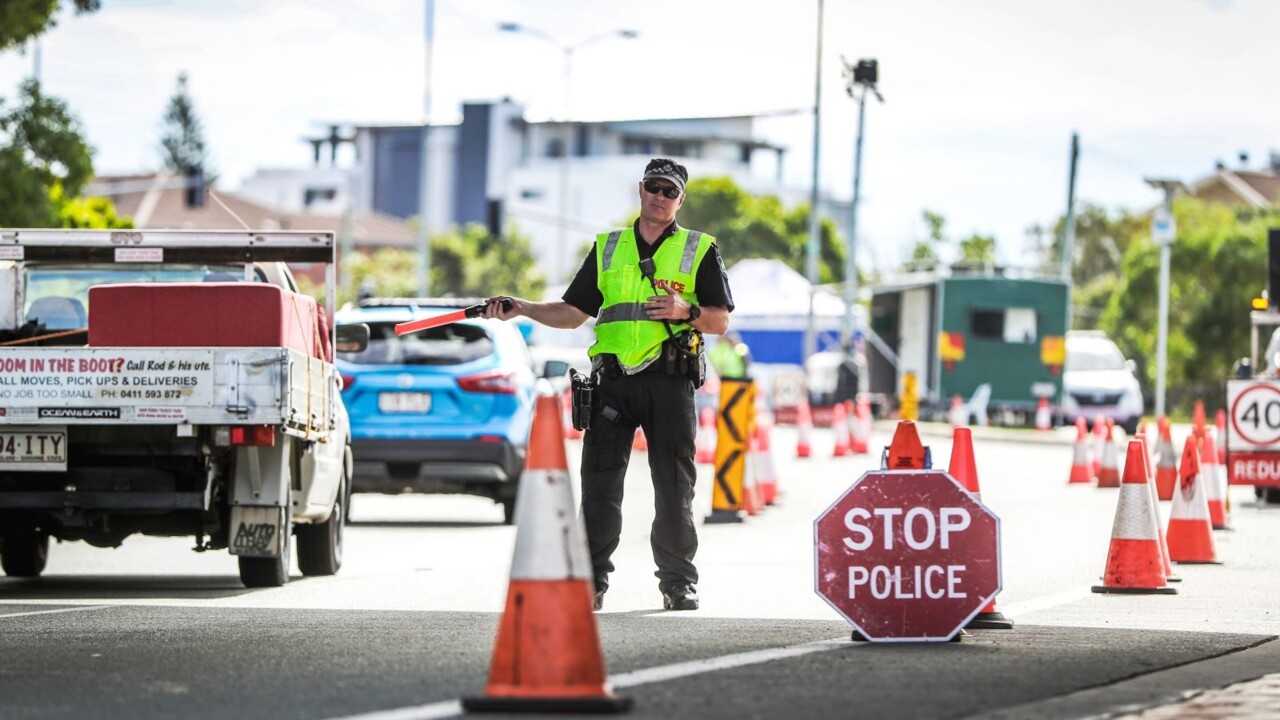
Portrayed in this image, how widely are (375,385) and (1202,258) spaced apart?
5216 cm

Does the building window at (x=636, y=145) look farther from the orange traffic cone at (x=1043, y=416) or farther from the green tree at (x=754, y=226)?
the orange traffic cone at (x=1043, y=416)

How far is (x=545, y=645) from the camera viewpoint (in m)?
6.45

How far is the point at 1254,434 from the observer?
19.4 meters

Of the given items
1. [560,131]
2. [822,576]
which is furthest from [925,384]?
[560,131]

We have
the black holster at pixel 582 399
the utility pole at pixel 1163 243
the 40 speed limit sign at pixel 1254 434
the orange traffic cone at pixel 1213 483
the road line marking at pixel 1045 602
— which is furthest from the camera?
the utility pole at pixel 1163 243

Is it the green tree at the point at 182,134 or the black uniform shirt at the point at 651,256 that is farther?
the green tree at the point at 182,134

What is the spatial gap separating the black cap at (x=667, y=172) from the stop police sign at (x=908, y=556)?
71.0 inches

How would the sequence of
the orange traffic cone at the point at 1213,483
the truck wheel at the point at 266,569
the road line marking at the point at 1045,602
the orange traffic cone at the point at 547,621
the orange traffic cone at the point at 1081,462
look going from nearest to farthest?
the orange traffic cone at the point at 547,621 → the road line marking at the point at 1045,602 → the truck wheel at the point at 266,569 → the orange traffic cone at the point at 1213,483 → the orange traffic cone at the point at 1081,462

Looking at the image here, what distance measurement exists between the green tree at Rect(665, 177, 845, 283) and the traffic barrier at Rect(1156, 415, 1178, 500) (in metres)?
81.7

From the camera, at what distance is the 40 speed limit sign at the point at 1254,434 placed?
63.0 ft

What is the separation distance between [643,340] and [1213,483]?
372 inches

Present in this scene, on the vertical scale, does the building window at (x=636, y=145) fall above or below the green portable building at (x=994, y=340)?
above

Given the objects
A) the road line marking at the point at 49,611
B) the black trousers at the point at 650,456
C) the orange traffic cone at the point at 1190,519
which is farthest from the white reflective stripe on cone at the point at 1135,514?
the road line marking at the point at 49,611

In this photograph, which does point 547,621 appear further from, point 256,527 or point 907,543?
point 256,527
